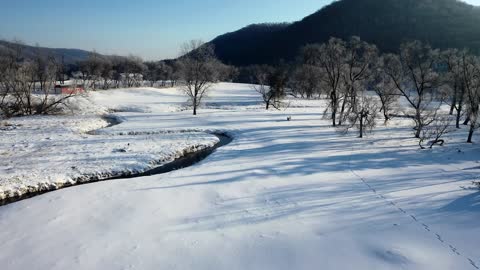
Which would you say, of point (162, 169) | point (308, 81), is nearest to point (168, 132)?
point (162, 169)

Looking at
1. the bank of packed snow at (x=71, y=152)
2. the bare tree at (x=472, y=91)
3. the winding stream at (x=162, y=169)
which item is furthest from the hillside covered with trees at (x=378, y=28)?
the bank of packed snow at (x=71, y=152)

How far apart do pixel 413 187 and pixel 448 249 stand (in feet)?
16.3

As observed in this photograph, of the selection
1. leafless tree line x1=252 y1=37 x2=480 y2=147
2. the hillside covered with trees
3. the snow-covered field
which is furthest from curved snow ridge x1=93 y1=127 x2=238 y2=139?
the hillside covered with trees

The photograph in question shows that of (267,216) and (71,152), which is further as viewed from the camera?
(71,152)

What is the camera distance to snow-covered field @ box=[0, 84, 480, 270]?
27.4 feet

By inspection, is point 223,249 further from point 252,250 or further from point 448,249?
point 448,249

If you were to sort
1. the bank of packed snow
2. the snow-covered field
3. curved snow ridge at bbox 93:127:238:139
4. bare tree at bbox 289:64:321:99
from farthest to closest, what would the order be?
bare tree at bbox 289:64:321:99 → curved snow ridge at bbox 93:127:238:139 → the bank of packed snow → the snow-covered field

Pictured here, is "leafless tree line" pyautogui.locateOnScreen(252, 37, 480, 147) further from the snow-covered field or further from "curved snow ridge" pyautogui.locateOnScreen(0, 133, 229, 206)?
"curved snow ridge" pyautogui.locateOnScreen(0, 133, 229, 206)

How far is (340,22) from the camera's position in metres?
132

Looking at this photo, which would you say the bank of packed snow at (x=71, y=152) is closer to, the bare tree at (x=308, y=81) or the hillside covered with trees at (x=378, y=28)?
the bare tree at (x=308, y=81)

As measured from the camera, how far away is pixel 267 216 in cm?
1073

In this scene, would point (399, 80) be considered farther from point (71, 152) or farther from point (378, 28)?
point (378, 28)

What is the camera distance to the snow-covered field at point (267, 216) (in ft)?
27.4

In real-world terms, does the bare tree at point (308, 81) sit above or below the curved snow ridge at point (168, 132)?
above
